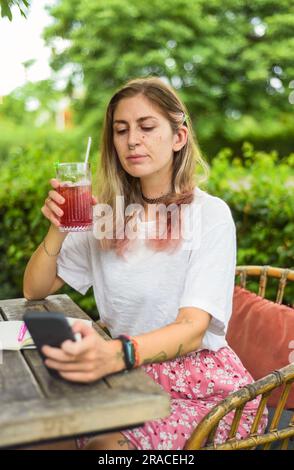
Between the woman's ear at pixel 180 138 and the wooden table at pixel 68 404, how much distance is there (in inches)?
31.4

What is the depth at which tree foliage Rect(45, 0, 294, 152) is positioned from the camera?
1195 cm

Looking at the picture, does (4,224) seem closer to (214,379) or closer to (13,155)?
(13,155)

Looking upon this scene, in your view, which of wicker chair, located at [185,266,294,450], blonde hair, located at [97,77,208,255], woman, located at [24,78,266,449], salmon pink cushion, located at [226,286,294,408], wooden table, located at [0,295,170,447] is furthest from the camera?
salmon pink cushion, located at [226,286,294,408]

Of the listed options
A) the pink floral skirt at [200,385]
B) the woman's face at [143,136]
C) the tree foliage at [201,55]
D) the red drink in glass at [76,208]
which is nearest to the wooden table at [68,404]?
the pink floral skirt at [200,385]

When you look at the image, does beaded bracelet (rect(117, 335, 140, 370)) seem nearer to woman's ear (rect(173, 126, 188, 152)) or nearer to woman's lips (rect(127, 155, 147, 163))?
woman's lips (rect(127, 155, 147, 163))

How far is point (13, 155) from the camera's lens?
420 centimetres

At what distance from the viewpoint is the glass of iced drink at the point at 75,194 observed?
5.65ft

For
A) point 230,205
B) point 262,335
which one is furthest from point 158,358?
point 230,205

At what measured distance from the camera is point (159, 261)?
177cm

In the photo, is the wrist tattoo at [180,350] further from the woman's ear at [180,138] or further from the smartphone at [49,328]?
the woman's ear at [180,138]

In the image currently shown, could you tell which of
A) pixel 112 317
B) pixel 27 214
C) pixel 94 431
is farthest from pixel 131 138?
pixel 27 214

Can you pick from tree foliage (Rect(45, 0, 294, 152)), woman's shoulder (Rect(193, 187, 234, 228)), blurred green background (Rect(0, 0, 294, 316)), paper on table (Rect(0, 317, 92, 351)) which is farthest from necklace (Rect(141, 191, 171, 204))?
tree foliage (Rect(45, 0, 294, 152))

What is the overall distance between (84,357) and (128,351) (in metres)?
0.14

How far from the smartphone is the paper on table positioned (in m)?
0.22
